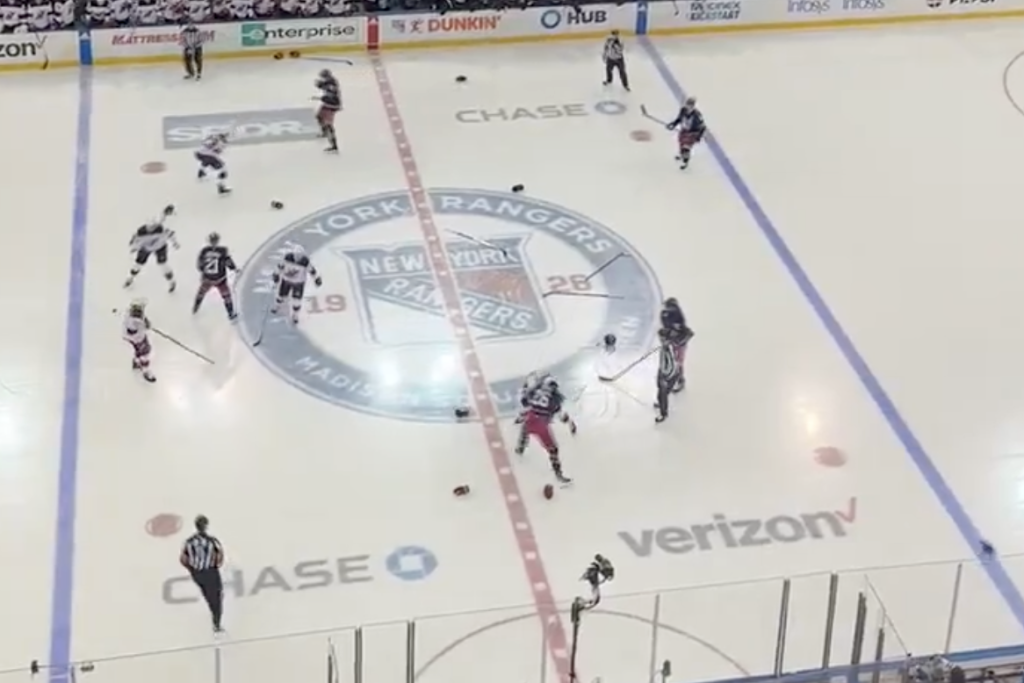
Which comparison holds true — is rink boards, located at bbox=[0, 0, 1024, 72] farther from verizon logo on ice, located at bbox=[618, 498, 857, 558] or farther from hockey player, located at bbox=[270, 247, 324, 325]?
verizon logo on ice, located at bbox=[618, 498, 857, 558]

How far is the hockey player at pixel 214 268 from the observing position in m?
12.8

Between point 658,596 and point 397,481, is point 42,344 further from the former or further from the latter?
point 658,596

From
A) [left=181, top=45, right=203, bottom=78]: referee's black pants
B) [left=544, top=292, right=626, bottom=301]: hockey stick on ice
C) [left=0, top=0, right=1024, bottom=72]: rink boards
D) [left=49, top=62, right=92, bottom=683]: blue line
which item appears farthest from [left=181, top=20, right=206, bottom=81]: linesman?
[left=544, top=292, right=626, bottom=301]: hockey stick on ice

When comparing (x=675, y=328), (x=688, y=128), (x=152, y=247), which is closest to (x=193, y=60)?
(x=152, y=247)

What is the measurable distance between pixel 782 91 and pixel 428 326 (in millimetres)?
6262

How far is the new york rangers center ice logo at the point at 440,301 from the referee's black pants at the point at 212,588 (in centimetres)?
252

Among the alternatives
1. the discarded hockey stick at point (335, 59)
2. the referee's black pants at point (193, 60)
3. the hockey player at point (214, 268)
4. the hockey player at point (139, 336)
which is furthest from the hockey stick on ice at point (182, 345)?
the discarded hockey stick at point (335, 59)

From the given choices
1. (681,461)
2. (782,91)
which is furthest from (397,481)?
(782,91)

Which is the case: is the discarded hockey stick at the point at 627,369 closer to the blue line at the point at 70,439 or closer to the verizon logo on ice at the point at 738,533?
the verizon logo on ice at the point at 738,533

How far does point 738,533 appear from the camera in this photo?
11.1m

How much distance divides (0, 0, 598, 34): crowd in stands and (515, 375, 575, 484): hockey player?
8442mm

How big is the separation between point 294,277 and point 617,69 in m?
6.29

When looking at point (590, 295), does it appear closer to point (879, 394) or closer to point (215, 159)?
point (879, 394)

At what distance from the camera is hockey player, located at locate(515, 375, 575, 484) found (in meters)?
11.3
